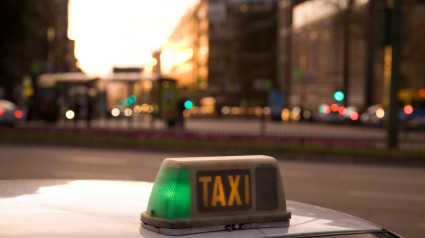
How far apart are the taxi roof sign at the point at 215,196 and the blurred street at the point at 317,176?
625cm

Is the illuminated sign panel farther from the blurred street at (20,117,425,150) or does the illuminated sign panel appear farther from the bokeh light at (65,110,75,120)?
the bokeh light at (65,110,75,120)

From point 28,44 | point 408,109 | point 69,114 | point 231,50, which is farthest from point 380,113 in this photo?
point 231,50

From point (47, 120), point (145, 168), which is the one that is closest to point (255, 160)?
point (145, 168)

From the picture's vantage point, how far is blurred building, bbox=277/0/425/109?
5112cm

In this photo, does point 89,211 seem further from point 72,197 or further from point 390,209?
point 390,209

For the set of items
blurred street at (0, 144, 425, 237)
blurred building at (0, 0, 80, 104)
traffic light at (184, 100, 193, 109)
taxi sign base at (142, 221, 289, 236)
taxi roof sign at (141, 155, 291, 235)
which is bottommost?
blurred street at (0, 144, 425, 237)

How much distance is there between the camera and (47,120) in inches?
1805

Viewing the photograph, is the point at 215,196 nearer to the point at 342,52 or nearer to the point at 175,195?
the point at 175,195

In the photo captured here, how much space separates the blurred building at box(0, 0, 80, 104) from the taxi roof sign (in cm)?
3642

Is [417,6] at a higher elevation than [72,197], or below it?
higher

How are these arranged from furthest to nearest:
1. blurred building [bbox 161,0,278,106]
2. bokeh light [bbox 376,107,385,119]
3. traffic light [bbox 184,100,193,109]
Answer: blurred building [bbox 161,0,278,106] < bokeh light [bbox 376,107,385,119] < traffic light [bbox 184,100,193,109]

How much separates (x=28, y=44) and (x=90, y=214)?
2779 inches

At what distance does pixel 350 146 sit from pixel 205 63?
10761 cm

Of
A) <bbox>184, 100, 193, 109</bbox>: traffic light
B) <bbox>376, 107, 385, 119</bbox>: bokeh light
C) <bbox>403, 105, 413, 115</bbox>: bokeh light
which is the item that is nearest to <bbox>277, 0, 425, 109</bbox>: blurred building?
<bbox>376, 107, 385, 119</bbox>: bokeh light
